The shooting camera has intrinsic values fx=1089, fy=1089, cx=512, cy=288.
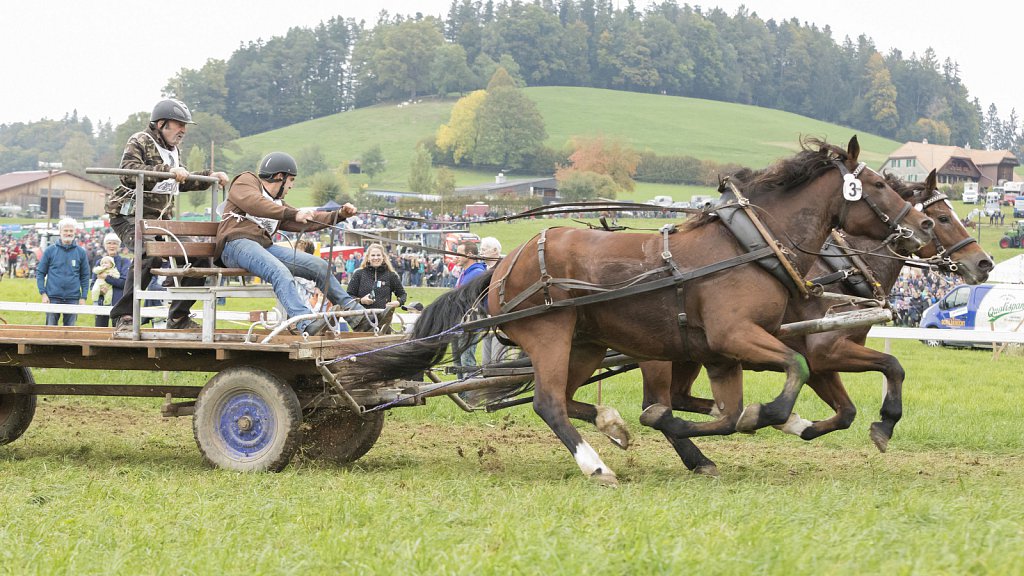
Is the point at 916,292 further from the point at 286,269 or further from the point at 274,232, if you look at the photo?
the point at 286,269

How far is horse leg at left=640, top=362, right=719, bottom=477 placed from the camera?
7.80 m

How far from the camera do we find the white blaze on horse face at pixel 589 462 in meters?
6.86

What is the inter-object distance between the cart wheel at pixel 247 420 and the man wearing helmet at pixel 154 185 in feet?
2.89

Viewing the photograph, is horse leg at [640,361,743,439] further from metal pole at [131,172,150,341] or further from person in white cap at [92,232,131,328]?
person in white cap at [92,232,131,328]

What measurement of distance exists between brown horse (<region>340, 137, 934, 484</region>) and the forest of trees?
119m

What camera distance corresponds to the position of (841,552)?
3.97 metres

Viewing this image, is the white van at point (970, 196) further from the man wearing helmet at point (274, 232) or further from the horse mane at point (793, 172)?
the man wearing helmet at point (274, 232)

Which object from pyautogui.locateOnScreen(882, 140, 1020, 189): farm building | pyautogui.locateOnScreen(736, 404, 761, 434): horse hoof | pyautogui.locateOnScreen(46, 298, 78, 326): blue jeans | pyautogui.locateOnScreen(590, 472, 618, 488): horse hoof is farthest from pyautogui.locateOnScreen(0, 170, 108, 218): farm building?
pyautogui.locateOnScreen(736, 404, 761, 434): horse hoof

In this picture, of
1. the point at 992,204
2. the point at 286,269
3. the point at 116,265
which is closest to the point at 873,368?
the point at 286,269

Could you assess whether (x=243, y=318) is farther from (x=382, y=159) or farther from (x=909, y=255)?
(x=382, y=159)

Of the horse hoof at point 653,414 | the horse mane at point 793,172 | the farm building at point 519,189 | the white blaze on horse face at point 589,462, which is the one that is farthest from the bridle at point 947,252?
the farm building at point 519,189

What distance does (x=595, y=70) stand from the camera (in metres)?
140

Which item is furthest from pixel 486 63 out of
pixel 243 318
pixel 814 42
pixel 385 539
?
pixel 385 539

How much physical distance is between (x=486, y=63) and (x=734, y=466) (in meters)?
130
